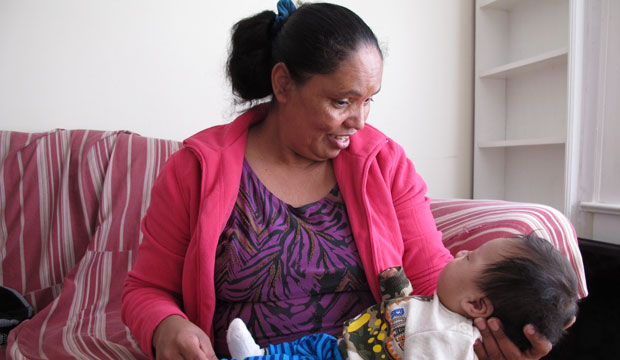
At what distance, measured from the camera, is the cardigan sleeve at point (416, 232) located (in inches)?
40.6

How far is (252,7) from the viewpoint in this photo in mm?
2012

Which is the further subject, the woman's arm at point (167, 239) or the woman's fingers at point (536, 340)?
the woman's arm at point (167, 239)

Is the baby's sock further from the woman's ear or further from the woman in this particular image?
the woman's ear

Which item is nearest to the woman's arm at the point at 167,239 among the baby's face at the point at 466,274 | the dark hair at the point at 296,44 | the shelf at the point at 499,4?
the dark hair at the point at 296,44

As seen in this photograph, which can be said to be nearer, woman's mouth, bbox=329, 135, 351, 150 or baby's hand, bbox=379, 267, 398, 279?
baby's hand, bbox=379, 267, 398, 279

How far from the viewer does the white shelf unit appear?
2107mm

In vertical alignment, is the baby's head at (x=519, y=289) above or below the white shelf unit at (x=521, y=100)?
below

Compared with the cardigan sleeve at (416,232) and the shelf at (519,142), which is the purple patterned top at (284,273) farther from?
the shelf at (519,142)

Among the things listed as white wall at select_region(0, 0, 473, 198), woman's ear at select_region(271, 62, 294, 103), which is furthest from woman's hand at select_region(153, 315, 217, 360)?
white wall at select_region(0, 0, 473, 198)

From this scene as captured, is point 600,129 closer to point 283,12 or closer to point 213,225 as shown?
point 283,12

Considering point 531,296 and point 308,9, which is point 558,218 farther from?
point 308,9

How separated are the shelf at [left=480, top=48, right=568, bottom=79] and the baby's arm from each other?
1.55 meters

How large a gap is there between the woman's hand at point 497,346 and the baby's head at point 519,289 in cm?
1

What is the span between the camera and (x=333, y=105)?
3.34 ft
